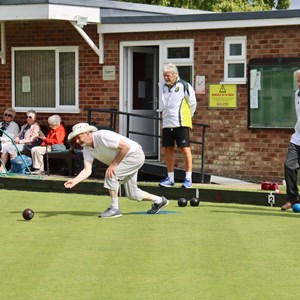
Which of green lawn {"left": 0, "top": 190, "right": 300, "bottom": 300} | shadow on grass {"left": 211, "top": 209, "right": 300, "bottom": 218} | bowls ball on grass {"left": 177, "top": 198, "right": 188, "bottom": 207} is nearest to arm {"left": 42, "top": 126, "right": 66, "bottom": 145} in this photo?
green lawn {"left": 0, "top": 190, "right": 300, "bottom": 300}

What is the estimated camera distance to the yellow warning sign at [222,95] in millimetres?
15273

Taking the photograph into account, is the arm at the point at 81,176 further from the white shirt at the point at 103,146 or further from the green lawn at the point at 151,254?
the green lawn at the point at 151,254

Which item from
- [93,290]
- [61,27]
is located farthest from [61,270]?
[61,27]

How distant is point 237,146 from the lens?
15281 millimetres

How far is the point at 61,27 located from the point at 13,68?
1.24m

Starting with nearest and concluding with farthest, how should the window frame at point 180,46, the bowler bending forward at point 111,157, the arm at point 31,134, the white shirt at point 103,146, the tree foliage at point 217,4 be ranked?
the bowler bending forward at point 111,157 < the white shirt at point 103,146 < the window frame at point 180,46 < the arm at point 31,134 < the tree foliage at point 217,4

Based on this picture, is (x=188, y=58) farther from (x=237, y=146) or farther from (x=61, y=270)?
(x=61, y=270)

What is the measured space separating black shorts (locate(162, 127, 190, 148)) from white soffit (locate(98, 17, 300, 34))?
2.86 metres

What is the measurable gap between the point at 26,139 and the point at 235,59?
12.5 ft

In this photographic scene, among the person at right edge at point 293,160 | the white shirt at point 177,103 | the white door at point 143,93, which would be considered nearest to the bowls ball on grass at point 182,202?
the person at right edge at point 293,160

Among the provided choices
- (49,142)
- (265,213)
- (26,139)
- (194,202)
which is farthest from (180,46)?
(265,213)

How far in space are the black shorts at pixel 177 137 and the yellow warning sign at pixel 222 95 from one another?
2.57 m

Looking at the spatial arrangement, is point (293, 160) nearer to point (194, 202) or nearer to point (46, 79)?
point (194, 202)

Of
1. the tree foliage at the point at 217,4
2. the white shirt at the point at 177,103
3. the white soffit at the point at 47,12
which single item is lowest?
the white shirt at the point at 177,103
